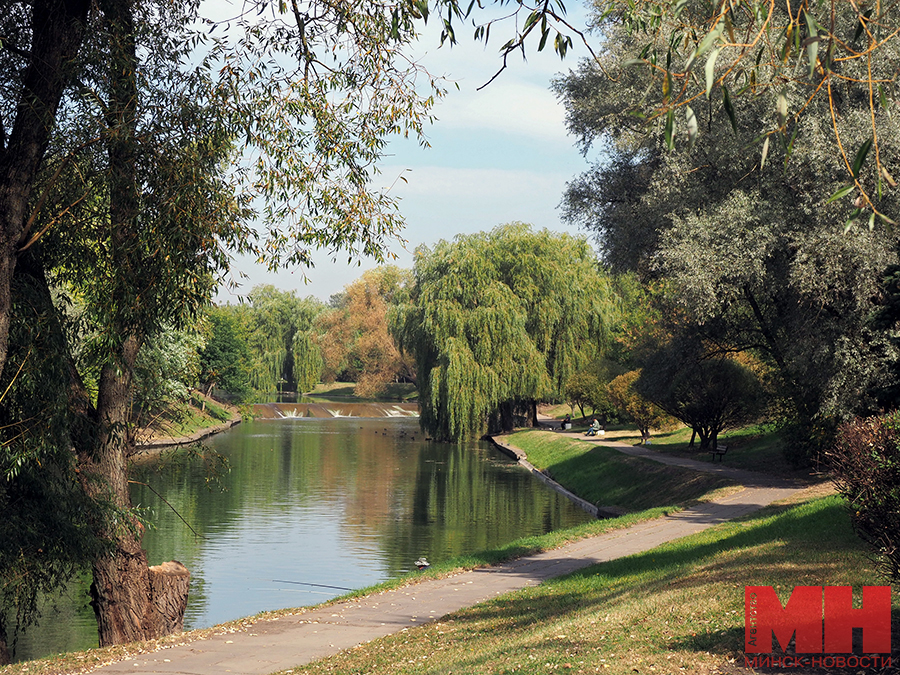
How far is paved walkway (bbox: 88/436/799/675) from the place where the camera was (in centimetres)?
919

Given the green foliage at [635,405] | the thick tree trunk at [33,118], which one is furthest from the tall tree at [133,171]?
the green foliage at [635,405]

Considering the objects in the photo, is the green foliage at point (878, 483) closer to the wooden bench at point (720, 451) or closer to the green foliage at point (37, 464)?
the green foliage at point (37, 464)

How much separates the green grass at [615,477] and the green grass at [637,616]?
29.9 ft

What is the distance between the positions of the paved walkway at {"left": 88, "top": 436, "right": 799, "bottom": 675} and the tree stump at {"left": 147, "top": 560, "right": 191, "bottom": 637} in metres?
1.63

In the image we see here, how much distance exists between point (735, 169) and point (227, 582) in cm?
A: 1526

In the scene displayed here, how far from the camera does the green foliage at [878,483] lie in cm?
668

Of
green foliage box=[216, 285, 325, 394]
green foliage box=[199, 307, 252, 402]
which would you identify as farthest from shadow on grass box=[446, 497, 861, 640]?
green foliage box=[216, 285, 325, 394]

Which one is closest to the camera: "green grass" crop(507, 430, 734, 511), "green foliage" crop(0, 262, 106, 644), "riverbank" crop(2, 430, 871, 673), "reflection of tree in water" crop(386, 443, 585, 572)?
"riverbank" crop(2, 430, 871, 673)

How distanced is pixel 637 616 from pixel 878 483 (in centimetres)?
281

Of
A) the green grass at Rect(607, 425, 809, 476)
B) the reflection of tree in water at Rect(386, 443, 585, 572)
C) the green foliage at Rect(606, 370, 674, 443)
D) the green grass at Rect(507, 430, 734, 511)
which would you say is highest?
the green foliage at Rect(606, 370, 674, 443)

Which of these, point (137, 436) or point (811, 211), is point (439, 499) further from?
point (137, 436)

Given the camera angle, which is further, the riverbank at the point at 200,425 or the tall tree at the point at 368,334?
the tall tree at the point at 368,334

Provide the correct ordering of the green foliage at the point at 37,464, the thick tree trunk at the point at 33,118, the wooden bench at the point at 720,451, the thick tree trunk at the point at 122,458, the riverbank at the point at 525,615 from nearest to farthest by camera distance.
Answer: the riverbank at the point at 525,615
the thick tree trunk at the point at 33,118
the green foliage at the point at 37,464
the thick tree trunk at the point at 122,458
the wooden bench at the point at 720,451

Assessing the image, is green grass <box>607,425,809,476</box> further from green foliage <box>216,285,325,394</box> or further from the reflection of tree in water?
green foliage <box>216,285,325,394</box>
